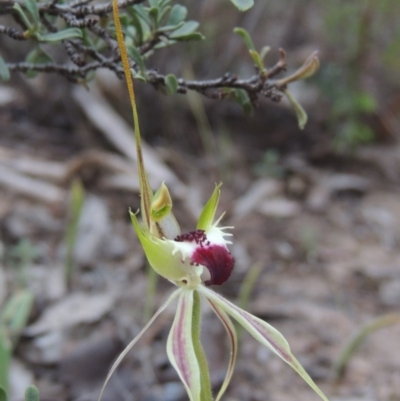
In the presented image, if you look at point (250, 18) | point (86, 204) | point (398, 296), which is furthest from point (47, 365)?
point (250, 18)

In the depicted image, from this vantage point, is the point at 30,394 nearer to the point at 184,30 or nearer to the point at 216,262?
the point at 216,262

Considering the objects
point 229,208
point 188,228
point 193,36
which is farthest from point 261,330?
point 229,208

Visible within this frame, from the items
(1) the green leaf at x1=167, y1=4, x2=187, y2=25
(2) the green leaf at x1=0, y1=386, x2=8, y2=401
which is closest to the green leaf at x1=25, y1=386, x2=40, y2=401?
(2) the green leaf at x1=0, y1=386, x2=8, y2=401

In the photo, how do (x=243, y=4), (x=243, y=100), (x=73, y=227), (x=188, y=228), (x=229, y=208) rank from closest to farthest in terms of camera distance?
(x=243, y=4), (x=243, y=100), (x=73, y=227), (x=188, y=228), (x=229, y=208)

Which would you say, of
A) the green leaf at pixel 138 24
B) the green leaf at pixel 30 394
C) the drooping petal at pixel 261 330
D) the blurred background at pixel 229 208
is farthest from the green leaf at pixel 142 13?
the blurred background at pixel 229 208

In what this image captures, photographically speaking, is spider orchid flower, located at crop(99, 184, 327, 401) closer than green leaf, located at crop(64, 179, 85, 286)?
Yes

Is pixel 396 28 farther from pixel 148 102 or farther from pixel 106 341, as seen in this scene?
pixel 106 341

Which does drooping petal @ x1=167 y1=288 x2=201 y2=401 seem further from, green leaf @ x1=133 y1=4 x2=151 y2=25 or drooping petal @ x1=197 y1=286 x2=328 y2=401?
green leaf @ x1=133 y1=4 x2=151 y2=25
